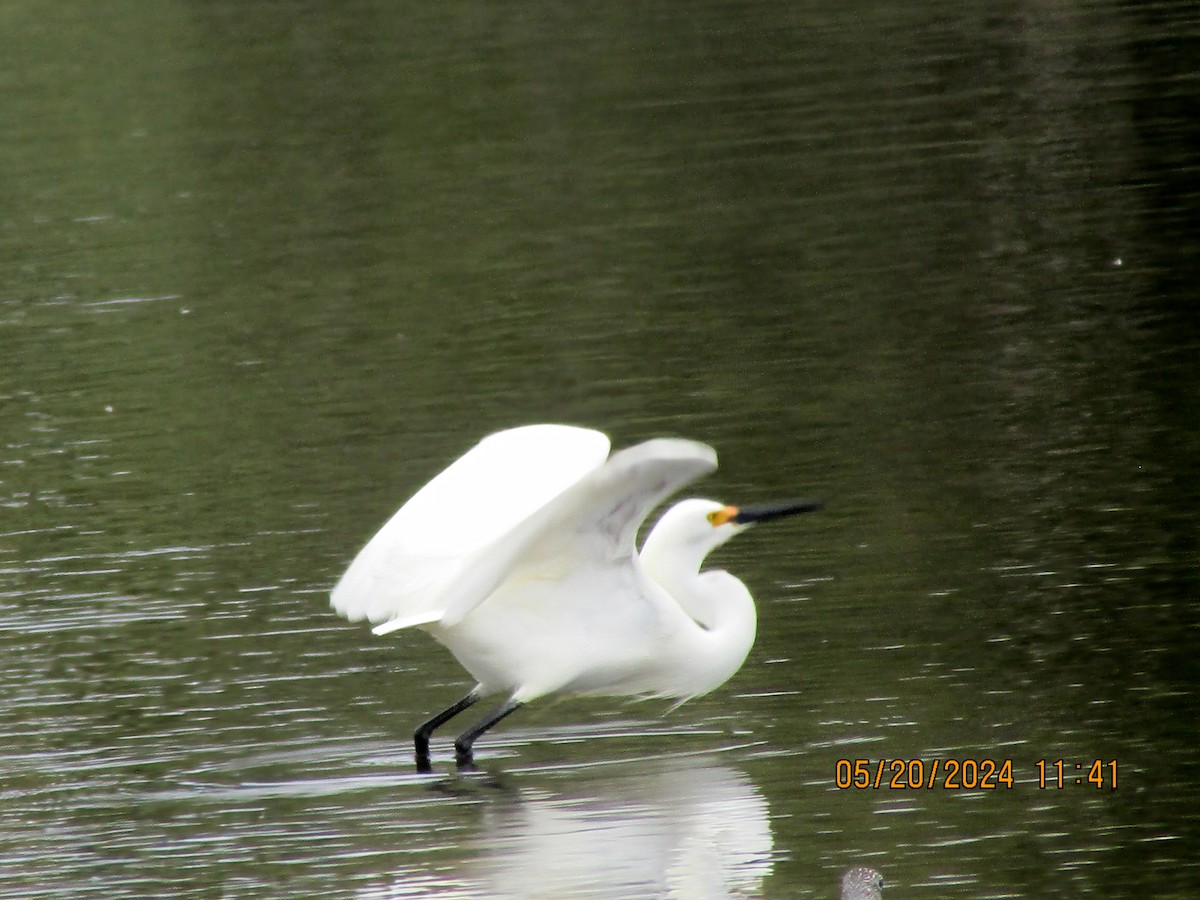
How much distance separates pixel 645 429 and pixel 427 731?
186 inches

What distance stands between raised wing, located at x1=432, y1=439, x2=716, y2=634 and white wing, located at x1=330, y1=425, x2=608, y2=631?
9cm

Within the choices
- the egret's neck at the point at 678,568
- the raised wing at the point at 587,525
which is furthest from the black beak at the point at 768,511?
the raised wing at the point at 587,525

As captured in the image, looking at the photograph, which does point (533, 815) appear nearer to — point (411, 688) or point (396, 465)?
point (411, 688)

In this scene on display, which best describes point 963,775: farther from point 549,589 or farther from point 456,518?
point 456,518

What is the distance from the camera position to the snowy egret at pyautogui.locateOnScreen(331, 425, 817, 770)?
8.23 metres

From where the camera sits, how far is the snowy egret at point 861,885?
6352 millimetres

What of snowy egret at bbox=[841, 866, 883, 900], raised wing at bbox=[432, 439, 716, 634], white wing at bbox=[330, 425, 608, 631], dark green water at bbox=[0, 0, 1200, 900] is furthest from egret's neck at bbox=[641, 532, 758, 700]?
snowy egret at bbox=[841, 866, 883, 900]

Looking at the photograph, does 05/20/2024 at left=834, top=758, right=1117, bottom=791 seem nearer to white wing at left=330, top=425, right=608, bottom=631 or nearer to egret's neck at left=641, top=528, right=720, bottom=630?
egret's neck at left=641, top=528, right=720, bottom=630

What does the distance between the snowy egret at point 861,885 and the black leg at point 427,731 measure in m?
2.43

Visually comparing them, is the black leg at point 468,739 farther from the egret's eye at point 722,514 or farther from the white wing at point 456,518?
the egret's eye at point 722,514

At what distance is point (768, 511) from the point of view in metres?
8.80

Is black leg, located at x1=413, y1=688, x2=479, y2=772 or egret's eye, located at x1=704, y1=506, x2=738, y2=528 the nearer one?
black leg, located at x1=413, y1=688, x2=479, y2=772

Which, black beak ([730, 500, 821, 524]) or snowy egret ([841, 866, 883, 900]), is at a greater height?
black beak ([730, 500, 821, 524])

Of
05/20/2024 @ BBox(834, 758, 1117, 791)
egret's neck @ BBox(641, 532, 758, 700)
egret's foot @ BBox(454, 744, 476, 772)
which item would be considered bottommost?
05/20/2024 @ BBox(834, 758, 1117, 791)
